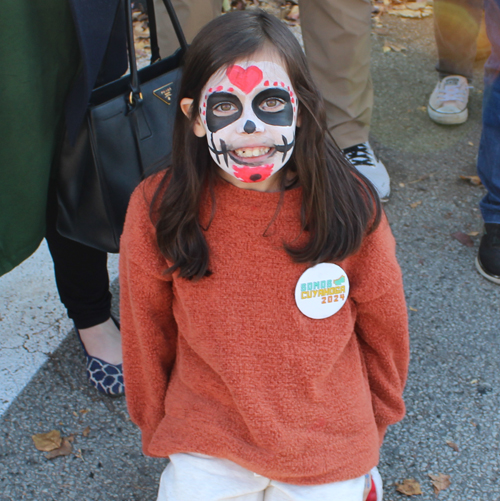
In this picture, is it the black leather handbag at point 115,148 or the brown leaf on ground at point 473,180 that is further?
the brown leaf on ground at point 473,180

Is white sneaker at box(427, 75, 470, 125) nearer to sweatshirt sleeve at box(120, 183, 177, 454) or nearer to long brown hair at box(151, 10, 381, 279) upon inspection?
long brown hair at box(151, 10, 381, 279)

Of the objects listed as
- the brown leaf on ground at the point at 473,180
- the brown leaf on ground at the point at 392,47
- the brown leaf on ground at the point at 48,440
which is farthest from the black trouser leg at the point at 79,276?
the brown leaf on ground at the point at 392,47

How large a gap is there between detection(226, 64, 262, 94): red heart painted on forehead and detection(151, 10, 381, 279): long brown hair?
0.20ft

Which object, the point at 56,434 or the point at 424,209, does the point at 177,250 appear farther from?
the point at 424,209

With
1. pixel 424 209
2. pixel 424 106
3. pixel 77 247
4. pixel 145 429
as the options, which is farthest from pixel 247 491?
pixel 424 106

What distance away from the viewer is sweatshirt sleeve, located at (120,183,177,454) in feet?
4.95

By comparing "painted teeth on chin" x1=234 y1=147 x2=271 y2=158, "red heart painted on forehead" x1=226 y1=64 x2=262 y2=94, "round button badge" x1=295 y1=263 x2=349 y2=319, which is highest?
"red heart painted on forehead" x1=226 y1=64 x2=262 y2=94

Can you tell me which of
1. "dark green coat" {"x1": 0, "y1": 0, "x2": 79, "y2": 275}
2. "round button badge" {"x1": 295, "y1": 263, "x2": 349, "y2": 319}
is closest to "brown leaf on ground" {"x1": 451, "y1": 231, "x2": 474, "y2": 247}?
"round button badge" {"x1": 295, "y1": 263, "x2": 349, "y2": 319}

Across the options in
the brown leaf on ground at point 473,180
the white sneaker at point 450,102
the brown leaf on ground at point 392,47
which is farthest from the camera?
the brown leaf on ground at point 392,47

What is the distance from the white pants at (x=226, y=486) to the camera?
1.44 m

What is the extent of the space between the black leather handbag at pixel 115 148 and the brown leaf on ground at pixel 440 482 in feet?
4.05

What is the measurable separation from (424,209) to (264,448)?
1.91m

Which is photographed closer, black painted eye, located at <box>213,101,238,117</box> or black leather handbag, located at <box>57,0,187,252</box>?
black painted eye, located at <box>213,101,238,117</box>

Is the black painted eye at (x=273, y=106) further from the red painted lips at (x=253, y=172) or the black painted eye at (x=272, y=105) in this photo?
the red painted lips at (x=253, y=172)
